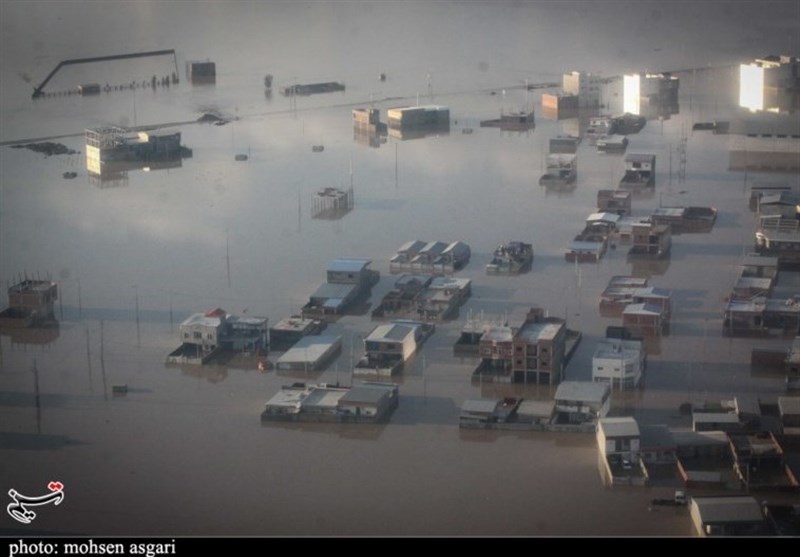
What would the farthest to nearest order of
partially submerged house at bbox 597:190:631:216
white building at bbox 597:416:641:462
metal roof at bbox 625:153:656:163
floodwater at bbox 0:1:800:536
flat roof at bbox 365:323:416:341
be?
metal roof at bbox 625:153:656:163 < partially submerged house at bbox 597:190:631:216 < flat roof at bbox 365:323:416:341 < white building at bbox 597:416:641:462 < floodwater at bbox 0:1:800:536

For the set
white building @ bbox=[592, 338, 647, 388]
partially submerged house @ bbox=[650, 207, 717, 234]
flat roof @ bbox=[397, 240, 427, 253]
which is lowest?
white building @ bbox=[592, 338, 647, 388]

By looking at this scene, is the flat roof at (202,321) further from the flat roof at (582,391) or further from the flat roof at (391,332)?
the flat roof at (582,391)

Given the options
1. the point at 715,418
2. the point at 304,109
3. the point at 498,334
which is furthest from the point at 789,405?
the point at 304,109

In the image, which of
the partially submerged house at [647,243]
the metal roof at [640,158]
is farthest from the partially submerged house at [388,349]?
the metal roof at [640,158]

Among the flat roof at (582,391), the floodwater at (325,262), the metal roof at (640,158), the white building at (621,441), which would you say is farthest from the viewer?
the metal roof at (640,158)

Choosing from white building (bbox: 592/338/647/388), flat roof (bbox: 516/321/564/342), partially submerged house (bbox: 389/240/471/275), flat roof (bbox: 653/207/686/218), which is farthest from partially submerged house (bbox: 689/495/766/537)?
flat roof (bbox: 653/207/686/218)

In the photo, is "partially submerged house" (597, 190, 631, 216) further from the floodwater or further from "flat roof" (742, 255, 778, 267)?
"flat roof" (742, 255, 778, 267)

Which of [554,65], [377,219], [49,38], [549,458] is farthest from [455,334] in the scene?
[49,38]
